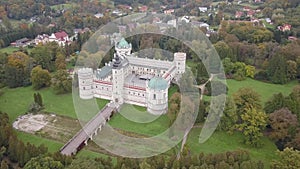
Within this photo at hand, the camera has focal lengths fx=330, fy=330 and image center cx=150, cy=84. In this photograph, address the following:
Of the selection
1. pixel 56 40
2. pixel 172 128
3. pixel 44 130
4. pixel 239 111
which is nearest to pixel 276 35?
pixel 239 111

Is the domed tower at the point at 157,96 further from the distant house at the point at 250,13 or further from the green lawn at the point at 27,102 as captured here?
the distant house at the point at 250,13

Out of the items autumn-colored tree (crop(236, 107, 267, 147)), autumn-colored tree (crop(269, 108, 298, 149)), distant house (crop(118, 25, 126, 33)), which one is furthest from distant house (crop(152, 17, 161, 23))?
autumn-colored tree (crop(269, 108, 298, 149))

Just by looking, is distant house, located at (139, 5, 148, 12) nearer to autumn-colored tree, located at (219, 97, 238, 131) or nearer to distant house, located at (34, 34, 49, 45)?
Answer: distant house, located at (34, 34, 49, 45)

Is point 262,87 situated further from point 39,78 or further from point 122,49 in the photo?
point 39,78

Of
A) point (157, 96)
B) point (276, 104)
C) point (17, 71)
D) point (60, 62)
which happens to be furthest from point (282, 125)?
point (17, 71)

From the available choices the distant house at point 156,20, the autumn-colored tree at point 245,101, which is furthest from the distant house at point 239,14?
the autumn-colored tree at point 245,101

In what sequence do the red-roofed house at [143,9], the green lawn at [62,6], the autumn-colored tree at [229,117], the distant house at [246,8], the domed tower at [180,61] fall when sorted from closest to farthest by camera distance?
the autumn-colored tree at [229,117] < the domed tower at [180,61] < the distant house at [246,8] < the red-roofed house at [143,9] < the green lawn at [62,6]
